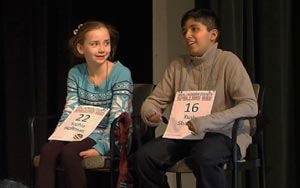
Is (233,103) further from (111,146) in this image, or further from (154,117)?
(111,146)

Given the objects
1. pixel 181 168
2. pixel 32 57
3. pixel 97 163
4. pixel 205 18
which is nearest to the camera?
pixel 181 168

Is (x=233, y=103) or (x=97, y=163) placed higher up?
(x=233, y=103)

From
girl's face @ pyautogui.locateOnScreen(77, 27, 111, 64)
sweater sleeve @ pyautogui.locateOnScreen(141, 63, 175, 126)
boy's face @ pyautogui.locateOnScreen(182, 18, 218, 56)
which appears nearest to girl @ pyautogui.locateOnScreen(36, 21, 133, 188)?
girl's face @ pyautogui.locateOnScreen(77, 27, 111, 64)

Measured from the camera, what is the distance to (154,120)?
3.02m

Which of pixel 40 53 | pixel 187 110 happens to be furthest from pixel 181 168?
pixel 40 53

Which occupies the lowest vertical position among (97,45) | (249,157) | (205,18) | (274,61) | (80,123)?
(249,157)

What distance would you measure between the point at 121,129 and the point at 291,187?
111 cm

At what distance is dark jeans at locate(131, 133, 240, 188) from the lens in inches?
109

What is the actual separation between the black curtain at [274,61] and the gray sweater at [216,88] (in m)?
0.48

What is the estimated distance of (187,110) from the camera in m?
2.97

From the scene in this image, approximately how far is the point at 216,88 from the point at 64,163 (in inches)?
31.3

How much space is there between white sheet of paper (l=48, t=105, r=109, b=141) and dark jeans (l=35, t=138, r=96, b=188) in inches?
1.9

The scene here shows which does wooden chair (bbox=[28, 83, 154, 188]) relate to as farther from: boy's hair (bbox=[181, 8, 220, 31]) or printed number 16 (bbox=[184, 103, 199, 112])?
boy's hair (bbox=[181, 8, 220, 31])

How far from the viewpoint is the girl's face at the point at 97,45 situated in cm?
322
